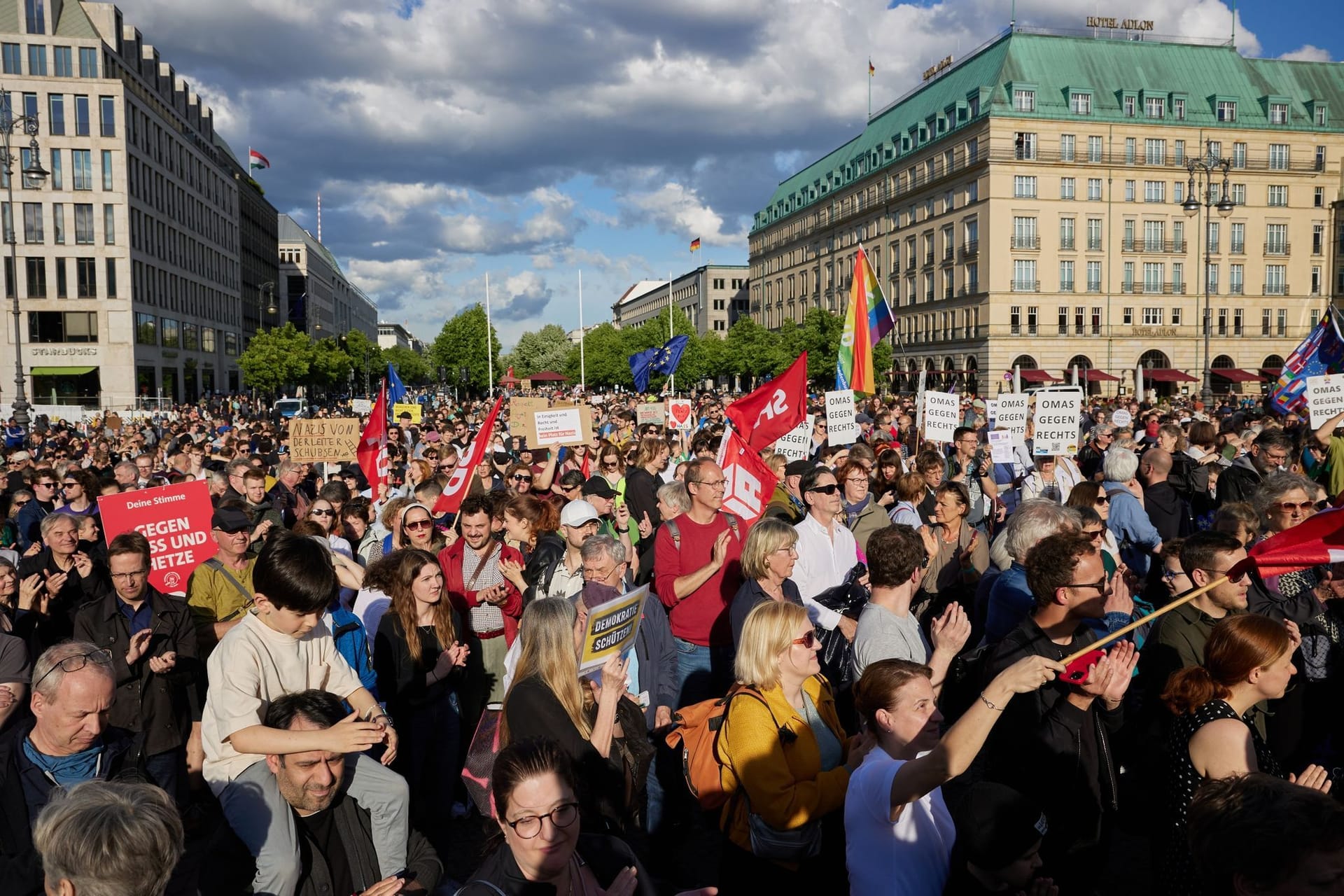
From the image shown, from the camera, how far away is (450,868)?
5.54 meters

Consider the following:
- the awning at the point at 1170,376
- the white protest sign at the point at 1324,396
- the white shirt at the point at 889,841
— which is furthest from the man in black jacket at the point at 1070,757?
the awning at the point at 1170,376

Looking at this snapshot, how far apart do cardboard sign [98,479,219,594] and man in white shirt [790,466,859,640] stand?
176 inches

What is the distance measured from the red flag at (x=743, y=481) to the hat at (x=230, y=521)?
3.77 meters

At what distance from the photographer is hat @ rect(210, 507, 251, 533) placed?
658 centimetres

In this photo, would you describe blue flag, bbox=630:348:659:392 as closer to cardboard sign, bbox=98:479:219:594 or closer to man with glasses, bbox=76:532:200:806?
cardboard sign, bbox=98:479:219:594

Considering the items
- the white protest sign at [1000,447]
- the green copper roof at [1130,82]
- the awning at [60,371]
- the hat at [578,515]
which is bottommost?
the hat at [578,515]

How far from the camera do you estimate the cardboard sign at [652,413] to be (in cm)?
2236

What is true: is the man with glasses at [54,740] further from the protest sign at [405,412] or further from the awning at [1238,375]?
the awning at [1238,375]

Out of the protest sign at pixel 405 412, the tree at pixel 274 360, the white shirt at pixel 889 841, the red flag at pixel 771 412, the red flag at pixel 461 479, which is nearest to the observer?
the white shirt at pixel 889 841

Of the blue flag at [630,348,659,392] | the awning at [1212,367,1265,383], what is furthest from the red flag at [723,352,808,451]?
the awning at [1212,367,1265,383]

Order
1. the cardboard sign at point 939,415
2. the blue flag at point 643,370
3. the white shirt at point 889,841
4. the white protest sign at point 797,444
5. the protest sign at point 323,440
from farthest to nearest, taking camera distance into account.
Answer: the blue flag at point 643,370, the protest sign at point 323,440, the cardboard sign at point 939,415, the white protest sign at point 797,444, the white shirt at point 889,841

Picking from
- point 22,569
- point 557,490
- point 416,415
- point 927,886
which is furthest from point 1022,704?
point 416,415

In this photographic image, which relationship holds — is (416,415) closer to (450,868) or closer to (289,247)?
(450,868)

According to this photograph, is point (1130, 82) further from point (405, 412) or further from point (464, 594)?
point (464, 594)
